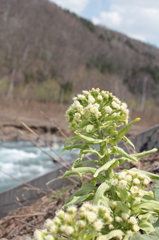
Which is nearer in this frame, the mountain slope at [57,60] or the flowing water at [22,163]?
the flowing water at [22,163]

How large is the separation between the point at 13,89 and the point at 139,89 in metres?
29.0

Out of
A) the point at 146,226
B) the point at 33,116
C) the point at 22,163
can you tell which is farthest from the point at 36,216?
the point at 33,116

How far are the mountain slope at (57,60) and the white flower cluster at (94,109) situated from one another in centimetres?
3882

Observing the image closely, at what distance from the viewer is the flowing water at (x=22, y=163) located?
1027cm

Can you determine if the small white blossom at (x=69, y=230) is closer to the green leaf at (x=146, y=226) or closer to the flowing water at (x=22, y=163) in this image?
the green leaf at (x=146, y=226)

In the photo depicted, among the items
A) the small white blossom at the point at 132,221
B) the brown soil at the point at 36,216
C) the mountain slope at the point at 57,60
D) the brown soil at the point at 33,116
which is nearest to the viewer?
the small white blossom at the point at 132,221

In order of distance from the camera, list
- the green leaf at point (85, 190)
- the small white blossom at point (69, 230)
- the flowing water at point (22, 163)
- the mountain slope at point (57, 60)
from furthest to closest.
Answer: the mountain slope at point (57, 60), the flowing water at point (22, 163), the green leaf at point (85, 190), the small white blossom at point (69, 230)

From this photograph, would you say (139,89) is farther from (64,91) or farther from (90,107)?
(90,107)

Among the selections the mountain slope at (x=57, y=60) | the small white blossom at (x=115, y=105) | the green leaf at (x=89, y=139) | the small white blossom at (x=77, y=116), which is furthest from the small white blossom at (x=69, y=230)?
the mountain slope at (x=57, y=60)

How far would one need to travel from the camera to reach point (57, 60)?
5409cm

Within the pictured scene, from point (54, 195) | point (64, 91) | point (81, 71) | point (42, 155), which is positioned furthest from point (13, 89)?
point (54, 195)

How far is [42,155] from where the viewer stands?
643 inches

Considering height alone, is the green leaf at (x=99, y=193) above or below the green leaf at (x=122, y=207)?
above

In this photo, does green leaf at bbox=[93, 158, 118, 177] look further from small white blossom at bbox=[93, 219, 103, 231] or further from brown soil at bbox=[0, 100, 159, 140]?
brown soil at bbox=[0, 100, 159, 140]
